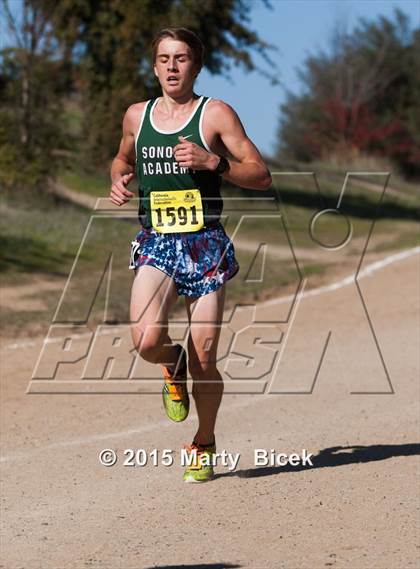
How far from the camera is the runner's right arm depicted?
6.46 meters

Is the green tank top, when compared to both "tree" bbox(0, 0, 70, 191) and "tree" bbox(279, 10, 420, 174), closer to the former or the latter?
"tree" bbox(0, 0, 70, 191)

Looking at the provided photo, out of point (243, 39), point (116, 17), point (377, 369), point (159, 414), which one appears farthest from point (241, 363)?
point (243, 39)

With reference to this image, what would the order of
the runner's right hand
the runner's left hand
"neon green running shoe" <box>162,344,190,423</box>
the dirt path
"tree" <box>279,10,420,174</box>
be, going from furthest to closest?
"tree" <box>279,10,420,174</box>, "neon green running shoe" <box>162,344,190,423</box>, the runner's right hand, the runner's left hand, the dirt path

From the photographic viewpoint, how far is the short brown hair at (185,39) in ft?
20.5

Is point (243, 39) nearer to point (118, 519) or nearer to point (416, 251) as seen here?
point (416, 251)

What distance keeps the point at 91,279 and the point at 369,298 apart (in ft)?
13.7

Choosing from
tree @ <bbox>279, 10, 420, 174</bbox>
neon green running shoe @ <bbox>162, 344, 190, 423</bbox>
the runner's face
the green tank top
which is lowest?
tree @ <bbox>279, 10, 420, 174</bbox>

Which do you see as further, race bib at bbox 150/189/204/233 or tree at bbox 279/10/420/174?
tree at bbox 279/10/420/174

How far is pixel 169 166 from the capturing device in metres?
6.28

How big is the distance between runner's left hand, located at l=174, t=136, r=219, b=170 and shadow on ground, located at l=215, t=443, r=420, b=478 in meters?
1.97

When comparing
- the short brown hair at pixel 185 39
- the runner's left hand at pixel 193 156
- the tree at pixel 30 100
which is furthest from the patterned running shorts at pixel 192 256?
the tree at pixel 30 100

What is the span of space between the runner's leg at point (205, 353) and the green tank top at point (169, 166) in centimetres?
47

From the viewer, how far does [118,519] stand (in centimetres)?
600

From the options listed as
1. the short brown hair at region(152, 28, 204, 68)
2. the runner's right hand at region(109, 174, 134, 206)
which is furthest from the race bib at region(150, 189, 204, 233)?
the short brown hair at region(152, 28, 204, 68)
